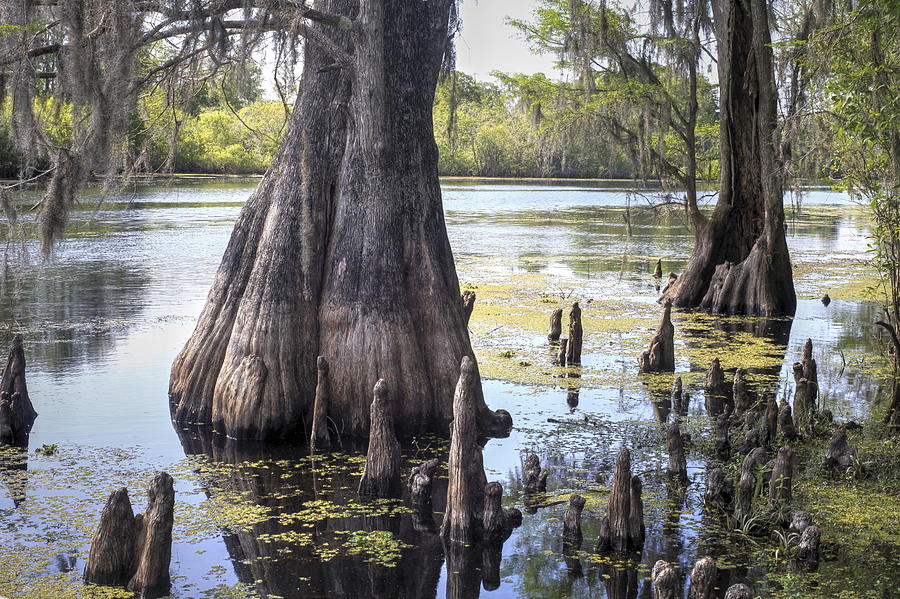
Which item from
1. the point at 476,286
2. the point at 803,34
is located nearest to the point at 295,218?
the point at 803,34

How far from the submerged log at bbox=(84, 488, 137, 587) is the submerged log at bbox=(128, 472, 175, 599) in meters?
0.06

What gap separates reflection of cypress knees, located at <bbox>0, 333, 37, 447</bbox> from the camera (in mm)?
9461

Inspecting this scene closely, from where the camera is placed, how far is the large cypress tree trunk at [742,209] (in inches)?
655

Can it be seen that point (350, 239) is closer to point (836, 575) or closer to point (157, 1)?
point (157, 1)

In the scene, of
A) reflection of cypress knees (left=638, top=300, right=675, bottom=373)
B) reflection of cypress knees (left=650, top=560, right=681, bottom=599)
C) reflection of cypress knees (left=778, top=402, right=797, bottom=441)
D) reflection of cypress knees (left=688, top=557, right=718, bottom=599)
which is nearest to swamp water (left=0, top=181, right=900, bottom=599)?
reflection of cypress knees (left=638, top=300, right=675, bottom=373)

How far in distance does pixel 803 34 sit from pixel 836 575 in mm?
10867

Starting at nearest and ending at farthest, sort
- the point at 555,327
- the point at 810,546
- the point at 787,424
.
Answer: the point at 810,546
the point at 787,424
the point at 555,327

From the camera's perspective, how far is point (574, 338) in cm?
1316

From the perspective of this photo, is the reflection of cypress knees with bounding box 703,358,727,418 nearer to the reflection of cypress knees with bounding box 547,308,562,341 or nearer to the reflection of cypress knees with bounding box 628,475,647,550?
the reflection of cypress knees with bounding box 547,308,562,341

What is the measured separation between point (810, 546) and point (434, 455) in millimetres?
3487

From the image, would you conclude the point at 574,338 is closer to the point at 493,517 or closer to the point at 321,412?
the point at 321,412

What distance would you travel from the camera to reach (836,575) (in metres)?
6.40

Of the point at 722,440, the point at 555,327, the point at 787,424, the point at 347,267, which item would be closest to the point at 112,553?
the point at 347,267

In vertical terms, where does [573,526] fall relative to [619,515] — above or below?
below
